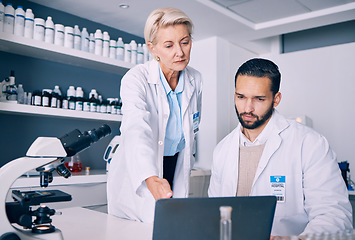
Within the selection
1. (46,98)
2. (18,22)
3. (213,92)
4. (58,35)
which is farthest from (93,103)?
(213,92)

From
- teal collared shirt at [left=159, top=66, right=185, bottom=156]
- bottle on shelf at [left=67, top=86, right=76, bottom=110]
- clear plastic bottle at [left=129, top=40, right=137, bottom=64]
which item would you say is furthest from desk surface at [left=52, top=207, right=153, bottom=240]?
clear plastic bottle at [left=129, top=40, right=137, bottom=64]

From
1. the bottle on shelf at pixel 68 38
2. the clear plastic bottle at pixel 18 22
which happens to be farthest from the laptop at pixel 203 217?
the bottle on shelf at pixel 68 38

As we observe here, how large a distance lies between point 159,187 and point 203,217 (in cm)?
32

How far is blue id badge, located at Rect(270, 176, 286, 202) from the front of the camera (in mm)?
1338

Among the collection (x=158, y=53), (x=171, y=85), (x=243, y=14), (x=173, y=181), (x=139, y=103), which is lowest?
(x=173, y=181)

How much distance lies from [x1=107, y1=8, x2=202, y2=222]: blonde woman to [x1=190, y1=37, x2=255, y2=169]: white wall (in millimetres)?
2071

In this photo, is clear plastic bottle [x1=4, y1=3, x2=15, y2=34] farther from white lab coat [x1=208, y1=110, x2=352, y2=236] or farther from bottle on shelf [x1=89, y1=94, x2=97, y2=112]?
white lab coat [x1=208, y1=110, x2=352, y2=236]

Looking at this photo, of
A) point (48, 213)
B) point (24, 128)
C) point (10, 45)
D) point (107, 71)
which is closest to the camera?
point (48, 213)

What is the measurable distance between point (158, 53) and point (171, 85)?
19 centimetres

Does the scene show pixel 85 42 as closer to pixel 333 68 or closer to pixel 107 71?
pixel 107 71

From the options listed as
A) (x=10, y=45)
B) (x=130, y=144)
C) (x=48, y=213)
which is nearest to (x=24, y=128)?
(x=10, y=45)

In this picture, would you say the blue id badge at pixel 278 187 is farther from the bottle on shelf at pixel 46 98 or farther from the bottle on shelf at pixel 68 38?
the bottle on shelf at pixel 68 38

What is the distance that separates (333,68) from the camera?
3922mm

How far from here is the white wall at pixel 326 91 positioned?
12.4 ft
